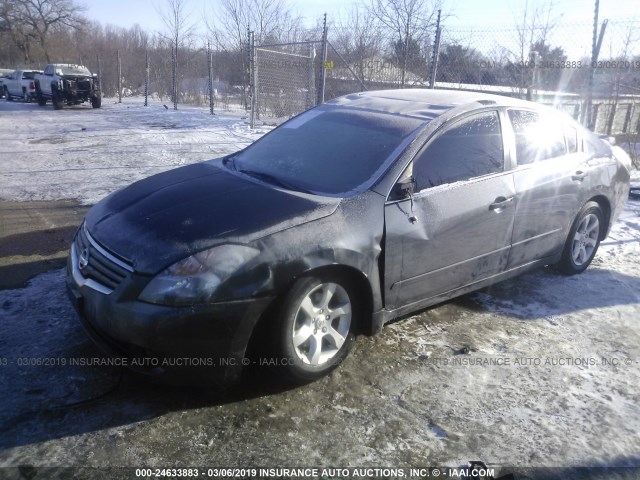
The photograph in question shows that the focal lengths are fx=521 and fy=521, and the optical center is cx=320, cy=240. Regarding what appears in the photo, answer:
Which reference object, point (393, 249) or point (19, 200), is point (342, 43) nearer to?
point (19, 200)

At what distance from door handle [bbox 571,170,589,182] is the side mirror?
6.46 feet

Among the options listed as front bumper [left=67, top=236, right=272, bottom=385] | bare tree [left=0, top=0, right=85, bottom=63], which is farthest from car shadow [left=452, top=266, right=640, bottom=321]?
bare tree [left=0, top=0, right=85, bottom=63]

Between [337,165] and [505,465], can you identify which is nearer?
[505,465]

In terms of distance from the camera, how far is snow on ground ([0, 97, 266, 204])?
740 centimetres

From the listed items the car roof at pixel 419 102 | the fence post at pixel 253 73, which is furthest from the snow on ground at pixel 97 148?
the car roof at pixel 419 102

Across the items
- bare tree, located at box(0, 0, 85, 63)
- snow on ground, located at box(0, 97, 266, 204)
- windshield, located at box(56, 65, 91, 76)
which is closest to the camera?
snow on ground, located at box(0, 97, 266, 204)

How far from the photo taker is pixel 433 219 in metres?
3.45

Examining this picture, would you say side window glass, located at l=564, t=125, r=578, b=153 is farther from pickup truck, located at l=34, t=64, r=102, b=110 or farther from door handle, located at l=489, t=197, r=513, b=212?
pickup truck, located at l=34, t=64, r=102, b=110

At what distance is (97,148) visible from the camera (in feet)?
34.6

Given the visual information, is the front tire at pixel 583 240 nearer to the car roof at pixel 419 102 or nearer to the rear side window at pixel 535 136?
the rear side window at pixel 535 136

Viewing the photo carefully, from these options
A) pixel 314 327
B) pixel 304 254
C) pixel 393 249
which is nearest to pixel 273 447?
pixel 314 327

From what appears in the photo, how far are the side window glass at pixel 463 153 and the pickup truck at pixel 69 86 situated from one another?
20.1m

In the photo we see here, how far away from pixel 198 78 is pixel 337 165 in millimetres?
27574

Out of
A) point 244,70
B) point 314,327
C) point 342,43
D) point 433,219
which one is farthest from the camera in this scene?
point 244,70
